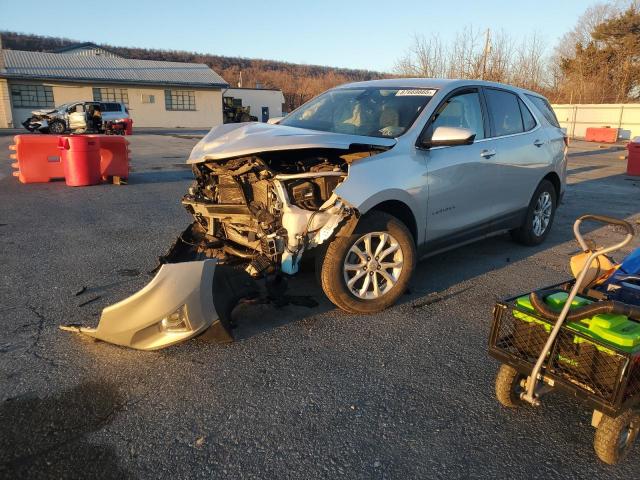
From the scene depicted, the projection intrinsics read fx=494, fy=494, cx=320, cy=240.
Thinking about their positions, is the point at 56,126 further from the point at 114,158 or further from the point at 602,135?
the point at 602,135

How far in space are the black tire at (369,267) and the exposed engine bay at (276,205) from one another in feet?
0.49

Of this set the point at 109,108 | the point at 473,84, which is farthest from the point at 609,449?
the point at 109,108

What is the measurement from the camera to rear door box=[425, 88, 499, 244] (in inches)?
173

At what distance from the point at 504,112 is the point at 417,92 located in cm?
130

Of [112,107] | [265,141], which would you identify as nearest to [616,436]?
[265,141]

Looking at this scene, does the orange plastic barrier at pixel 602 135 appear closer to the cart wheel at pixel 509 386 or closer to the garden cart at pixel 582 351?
the garden cart at pixel 582 351

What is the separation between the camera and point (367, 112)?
4.68 meters

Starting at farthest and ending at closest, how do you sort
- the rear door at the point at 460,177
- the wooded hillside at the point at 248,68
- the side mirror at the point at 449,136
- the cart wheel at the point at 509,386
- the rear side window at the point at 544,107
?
the wooded hillside at the point at 248,68 → the rear side window at the point at 544,107 → the rear door at the point at 460,177 → the side mirror at the point at 449,136 → the cart wheel at the point at 509,386

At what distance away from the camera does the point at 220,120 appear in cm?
4350

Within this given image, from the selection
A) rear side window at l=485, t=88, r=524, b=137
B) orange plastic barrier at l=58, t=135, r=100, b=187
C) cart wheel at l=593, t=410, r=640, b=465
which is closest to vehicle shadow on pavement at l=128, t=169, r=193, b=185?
orange plastic barrier at l=58, t=135, r=100, b=187

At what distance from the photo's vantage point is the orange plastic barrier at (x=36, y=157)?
34.3 feet

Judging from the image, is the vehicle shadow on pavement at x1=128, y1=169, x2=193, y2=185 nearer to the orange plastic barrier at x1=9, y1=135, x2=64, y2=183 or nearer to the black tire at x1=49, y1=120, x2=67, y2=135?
the orange plastic barrier at x1=9, y1=135, x2=64, y2=183

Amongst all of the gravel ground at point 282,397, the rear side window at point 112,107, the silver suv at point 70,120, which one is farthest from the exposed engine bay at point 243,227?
the rear side window at point 112,107

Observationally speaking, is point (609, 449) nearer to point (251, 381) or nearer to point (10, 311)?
point (251, 381)
